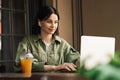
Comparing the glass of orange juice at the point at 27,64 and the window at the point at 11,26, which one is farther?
the window at the point at 11,26

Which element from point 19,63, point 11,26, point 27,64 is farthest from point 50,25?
point 11,26

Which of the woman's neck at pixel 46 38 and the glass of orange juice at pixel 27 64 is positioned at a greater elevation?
the woman's neck at pixel 46 38

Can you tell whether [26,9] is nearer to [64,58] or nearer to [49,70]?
[64,58]

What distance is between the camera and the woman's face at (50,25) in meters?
2.40

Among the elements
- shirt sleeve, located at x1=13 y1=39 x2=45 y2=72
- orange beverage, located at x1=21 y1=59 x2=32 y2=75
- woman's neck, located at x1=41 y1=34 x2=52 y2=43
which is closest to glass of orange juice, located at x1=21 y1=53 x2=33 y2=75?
orange beverage, located at x1=21 y1=59 x2=32 y2=75

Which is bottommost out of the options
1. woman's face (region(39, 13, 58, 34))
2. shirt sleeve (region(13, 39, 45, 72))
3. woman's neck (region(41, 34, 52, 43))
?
shirt sleeve (region(13, 39, 45, 72))

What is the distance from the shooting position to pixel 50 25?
2.41 metres

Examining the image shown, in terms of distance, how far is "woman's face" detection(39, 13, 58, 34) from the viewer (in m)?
2.40

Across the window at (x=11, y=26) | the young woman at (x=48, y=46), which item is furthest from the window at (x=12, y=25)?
the young woman at (x=48, y=46)

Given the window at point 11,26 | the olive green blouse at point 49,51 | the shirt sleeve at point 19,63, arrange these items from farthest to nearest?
the window at point 11,26 → the olive green blouse at point 49,51 → the shirt sleeve at point 19,63

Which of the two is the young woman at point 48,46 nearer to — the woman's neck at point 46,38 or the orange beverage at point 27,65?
the woman's neck at point 46,38

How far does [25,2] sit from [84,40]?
2.58 metres

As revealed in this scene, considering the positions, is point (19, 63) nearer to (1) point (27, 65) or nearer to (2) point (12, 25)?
(1) point (27, 65)

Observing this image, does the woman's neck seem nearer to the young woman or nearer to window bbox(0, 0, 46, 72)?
the young woman
